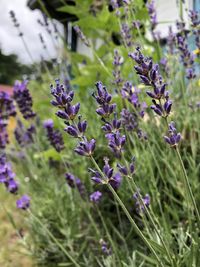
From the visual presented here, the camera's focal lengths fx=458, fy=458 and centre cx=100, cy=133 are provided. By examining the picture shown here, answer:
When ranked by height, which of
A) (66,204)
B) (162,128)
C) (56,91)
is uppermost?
(56,91)

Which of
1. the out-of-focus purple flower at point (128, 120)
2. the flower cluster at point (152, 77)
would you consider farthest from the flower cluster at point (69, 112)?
the out-of-focus purple flower at point (128, 120)

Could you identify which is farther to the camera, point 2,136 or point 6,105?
point 6,105

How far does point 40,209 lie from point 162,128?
107 centimetres

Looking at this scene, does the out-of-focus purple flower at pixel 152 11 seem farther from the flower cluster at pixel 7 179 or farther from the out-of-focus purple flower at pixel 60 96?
the out-of-focus purple flower at pixel 60 96

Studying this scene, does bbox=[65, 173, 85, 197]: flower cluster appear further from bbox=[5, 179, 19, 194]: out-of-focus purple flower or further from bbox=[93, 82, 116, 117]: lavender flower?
bbox=[93, 82, 116, 117]: lavender flower

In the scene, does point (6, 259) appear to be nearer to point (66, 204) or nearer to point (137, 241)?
point (66, 204)

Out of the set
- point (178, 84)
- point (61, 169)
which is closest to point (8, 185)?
point (178, 84)

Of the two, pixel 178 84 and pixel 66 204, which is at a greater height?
pixel 178 84

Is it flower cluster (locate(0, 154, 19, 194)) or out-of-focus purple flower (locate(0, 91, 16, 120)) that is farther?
out-of-focus purple flower (locate(0, 91, 16, 120))

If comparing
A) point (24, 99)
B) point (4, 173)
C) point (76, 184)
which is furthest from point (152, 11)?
point (4, 173)

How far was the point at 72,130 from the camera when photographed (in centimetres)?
133

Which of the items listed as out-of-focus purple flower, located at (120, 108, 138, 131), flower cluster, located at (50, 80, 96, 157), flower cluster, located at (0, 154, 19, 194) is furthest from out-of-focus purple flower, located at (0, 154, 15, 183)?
flower cluster, located at (50, 80, 96, 157)

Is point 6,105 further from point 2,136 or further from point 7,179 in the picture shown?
point 7,179

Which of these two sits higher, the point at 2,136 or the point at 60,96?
the point at 60,96
